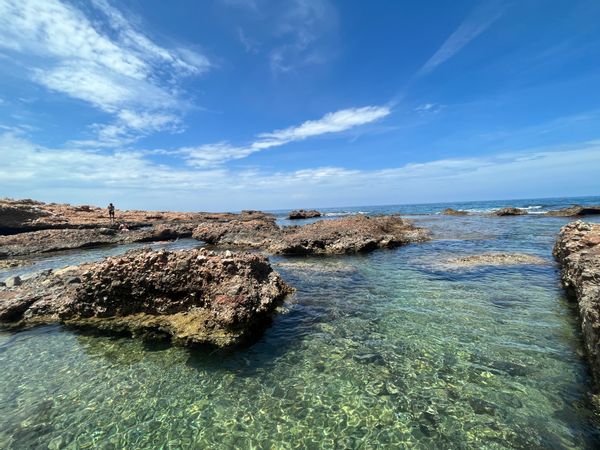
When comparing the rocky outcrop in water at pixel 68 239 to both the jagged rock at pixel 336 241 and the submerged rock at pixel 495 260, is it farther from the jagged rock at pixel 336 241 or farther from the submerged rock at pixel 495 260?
the submerged rock at pixel 495 260

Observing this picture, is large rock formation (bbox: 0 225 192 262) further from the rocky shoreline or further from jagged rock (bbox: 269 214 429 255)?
the rocky shoreline

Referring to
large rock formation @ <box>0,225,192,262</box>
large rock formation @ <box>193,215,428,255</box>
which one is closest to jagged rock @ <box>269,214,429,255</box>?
large rock formation @ <box>193,215,428,255</box>

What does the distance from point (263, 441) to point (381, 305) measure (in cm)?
622

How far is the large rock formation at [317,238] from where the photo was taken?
20531mm

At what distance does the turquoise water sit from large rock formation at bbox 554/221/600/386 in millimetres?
513

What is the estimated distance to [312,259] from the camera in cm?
1859

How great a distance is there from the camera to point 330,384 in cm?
588

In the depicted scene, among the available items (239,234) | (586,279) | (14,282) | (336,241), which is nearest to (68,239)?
(239,234)

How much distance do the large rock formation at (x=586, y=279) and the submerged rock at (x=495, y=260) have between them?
1.14m

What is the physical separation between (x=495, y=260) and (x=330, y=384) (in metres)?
13.5

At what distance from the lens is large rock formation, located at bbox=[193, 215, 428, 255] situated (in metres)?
20.5

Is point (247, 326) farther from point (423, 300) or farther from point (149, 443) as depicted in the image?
point (423, 300)

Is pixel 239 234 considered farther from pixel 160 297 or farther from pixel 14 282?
pixel 160 297

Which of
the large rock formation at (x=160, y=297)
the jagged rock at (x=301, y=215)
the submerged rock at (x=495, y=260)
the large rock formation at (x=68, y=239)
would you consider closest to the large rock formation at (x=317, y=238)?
the submerged rock at (x=495, y=260)
